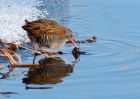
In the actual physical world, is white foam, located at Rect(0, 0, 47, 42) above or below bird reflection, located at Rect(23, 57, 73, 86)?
above

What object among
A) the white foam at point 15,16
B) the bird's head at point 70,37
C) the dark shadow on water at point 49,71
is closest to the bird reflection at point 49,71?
the dark shadow on water at point 49,71

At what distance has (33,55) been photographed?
970 centimetres

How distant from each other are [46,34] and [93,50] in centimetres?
85

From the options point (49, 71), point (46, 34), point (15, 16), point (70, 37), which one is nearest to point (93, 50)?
point (70, 37)

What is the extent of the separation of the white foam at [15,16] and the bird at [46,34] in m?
0.50

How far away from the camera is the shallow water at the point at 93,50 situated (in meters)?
7.85

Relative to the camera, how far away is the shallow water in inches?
309

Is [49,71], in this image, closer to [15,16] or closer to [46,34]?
[46,34]

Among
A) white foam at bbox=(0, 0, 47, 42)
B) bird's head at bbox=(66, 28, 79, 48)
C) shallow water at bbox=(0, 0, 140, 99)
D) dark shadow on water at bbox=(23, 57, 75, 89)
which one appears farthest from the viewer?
white foam at bbox=(0, 0, 47, 42)

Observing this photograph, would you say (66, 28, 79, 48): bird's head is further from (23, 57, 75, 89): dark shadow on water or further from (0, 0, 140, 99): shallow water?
(23, 57, 75, 89): dark shadow on water

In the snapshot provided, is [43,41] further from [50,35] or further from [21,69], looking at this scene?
[21,69]

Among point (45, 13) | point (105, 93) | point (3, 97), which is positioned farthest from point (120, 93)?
point (45, 13)

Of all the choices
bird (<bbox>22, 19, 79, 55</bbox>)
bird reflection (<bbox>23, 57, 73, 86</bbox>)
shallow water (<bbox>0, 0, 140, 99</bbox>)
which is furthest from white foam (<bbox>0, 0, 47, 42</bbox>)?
bird reflection (<bbox>23, 57, 73, 86</bbox>)

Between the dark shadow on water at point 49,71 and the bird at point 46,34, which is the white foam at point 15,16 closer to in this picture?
the bird at point 46,34
